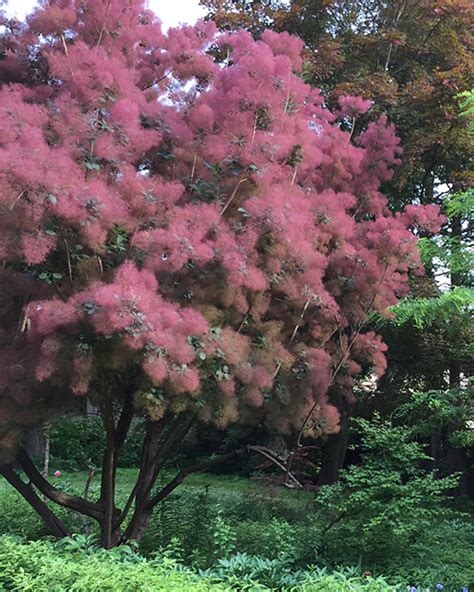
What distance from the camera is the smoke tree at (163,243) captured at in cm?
329

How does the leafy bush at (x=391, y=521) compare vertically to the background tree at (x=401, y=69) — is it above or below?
below

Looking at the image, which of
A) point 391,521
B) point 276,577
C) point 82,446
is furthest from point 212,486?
point 276,577

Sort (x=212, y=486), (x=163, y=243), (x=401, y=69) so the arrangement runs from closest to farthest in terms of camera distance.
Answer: (x=163, y=243)
(x=401, y=69)
(x=212, y=486)

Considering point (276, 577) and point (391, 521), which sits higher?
point (391, 521)

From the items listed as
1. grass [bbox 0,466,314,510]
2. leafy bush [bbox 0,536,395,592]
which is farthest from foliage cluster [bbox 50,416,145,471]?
leafy bush [bbox 0,536,395,592]

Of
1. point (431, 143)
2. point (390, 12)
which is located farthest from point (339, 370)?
point (390, 12)

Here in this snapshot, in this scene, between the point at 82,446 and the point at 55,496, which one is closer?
the point at 55,496

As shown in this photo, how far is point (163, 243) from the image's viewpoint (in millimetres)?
3457

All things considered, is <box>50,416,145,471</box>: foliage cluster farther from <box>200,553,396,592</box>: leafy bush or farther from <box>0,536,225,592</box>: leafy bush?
<box>0,536,225,592</box>: leafy bush

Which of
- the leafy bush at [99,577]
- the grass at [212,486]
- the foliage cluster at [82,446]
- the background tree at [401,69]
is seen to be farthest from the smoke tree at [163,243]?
the foliage cluster at [82,446]

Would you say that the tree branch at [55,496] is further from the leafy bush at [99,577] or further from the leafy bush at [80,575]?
the leafy bush at [80,575]

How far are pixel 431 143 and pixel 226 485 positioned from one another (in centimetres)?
648

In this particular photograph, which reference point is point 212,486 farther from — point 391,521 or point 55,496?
point 391,521

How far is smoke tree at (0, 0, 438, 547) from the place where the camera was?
10.8 feet
